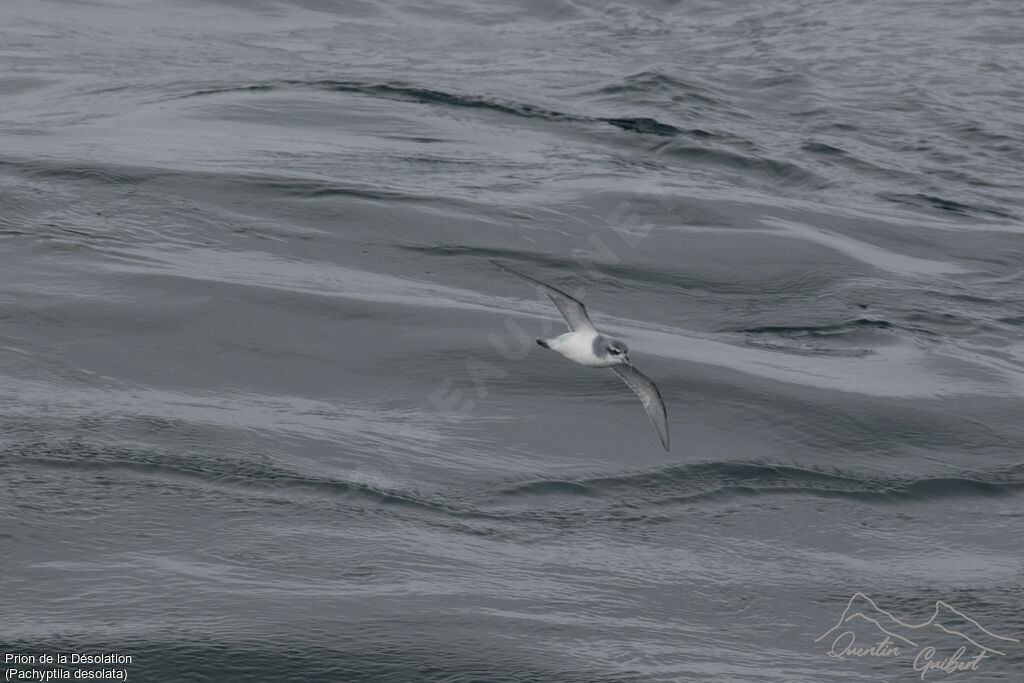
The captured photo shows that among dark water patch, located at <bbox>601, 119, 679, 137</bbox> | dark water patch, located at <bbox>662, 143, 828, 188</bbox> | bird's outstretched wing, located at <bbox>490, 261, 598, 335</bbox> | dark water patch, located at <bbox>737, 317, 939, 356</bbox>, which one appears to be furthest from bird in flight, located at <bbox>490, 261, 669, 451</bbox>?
dark water patch, located at <bbox>601, 119, 679, 137</bbox>

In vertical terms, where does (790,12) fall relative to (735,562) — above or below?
above

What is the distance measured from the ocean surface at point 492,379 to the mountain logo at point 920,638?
3cm

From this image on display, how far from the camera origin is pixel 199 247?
66.1 feet

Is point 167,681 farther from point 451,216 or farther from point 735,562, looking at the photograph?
point 451,216

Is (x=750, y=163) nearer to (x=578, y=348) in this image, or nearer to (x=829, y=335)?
(x=829, y=335)

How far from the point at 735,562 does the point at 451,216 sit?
9589mm

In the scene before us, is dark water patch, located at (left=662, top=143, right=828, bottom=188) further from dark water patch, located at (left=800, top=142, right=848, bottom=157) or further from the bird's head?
the bird's head

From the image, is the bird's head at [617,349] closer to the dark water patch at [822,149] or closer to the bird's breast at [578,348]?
the bird's breast at [578,348]

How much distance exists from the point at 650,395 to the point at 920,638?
328cm

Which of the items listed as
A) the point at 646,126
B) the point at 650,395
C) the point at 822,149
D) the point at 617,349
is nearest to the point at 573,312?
the point at 617,349

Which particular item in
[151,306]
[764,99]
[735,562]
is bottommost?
[735,562]

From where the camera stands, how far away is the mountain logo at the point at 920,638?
12.6m

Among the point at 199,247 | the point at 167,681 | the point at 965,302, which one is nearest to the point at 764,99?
the point at 965,302

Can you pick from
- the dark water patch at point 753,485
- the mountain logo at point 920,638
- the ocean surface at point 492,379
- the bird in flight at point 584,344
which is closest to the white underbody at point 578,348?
the bird in flight at point 584,344
